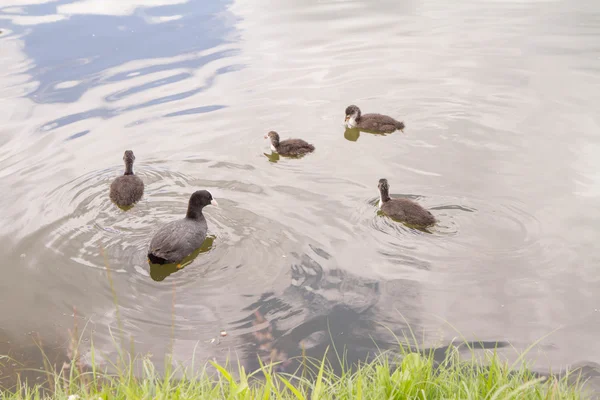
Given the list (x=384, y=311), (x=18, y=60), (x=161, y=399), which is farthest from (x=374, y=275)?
(x=18, y=60)

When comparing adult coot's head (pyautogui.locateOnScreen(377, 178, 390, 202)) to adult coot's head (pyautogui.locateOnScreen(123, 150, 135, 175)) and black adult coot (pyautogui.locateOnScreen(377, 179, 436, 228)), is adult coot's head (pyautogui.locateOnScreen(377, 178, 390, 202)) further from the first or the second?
adult coot's head (pyautogui.locateOnScreen(123, 150, 135, 175))

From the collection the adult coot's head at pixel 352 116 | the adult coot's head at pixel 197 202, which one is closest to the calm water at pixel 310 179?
the adult coot's head at pixel 352 116

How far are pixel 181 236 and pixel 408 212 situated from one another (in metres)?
2.55

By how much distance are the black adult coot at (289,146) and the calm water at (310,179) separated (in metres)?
0.19

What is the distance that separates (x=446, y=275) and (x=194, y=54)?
911 cm

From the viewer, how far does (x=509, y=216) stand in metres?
7.27

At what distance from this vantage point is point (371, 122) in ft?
32.4

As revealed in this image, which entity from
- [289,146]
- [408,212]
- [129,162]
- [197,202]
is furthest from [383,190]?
[129,162]

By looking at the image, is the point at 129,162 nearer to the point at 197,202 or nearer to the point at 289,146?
the point at 197,202

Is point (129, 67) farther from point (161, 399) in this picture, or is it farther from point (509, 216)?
point (161, 399)

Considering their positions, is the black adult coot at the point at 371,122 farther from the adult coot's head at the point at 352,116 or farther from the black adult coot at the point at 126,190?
the black adult coot at the point at 126,190

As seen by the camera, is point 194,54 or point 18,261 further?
point 194,54

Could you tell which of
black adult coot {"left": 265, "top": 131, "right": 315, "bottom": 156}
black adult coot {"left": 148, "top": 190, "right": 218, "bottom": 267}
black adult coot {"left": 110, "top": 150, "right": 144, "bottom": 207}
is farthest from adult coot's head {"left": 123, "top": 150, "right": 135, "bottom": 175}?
black adult coot {"left": 265, "top": 131, "right": 315, "bottom": 156}

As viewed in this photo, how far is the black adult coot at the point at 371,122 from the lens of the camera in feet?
32.1
